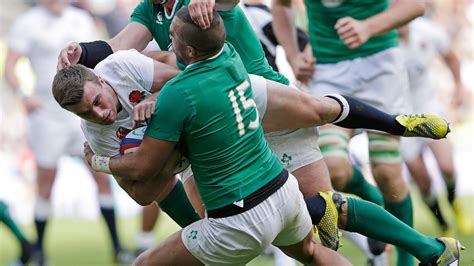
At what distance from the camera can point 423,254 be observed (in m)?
5.70

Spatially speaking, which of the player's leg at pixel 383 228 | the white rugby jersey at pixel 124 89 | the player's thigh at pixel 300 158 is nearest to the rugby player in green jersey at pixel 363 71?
the player's thigh at pixel 300 158

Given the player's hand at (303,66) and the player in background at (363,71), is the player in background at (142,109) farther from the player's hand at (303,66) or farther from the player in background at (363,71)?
the player's hand at (303,66)

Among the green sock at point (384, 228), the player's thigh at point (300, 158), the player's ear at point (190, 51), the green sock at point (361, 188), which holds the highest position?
the player's ear at point (190, 51)

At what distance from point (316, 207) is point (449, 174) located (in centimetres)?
439

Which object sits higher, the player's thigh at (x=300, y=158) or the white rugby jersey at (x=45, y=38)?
the player's thigh at (x=300, y=158)

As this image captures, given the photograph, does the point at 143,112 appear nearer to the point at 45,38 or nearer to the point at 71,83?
the point at 71,83

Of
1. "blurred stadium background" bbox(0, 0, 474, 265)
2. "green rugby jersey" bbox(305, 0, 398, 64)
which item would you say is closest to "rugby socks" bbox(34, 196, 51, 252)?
"blurred stadium background" bbox(0, 0, 474, 265)

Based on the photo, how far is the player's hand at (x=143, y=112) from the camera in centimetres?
495

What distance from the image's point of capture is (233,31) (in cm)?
563

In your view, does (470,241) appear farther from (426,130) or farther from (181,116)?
(181,116)

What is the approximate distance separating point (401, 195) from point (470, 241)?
2534mm

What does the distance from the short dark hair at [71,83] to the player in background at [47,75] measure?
513cm

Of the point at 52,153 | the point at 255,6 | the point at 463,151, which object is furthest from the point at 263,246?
the point at 463,151

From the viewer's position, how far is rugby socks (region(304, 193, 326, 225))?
550 cm
